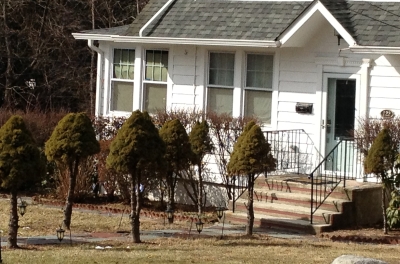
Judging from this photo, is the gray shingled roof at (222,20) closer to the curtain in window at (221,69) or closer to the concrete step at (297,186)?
the curtain in window at (221,69)

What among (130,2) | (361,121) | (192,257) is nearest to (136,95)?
(361,121)

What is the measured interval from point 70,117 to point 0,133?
1.91 meters

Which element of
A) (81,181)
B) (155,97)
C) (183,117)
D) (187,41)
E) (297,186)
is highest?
(187,41)

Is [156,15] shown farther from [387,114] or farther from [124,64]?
[387,114]

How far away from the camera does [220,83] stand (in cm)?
1936

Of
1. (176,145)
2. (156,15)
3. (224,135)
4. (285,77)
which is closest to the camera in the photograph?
(176,145)

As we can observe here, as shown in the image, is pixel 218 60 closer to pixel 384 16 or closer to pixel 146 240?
pixel 384 16

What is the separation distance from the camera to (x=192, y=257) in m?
11.7

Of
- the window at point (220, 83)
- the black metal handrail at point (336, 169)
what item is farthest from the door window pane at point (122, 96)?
the black metal handrail at point (336, 169)

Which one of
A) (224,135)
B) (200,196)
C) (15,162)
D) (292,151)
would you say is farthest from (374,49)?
(15,162)

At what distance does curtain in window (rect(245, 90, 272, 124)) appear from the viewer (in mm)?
18719

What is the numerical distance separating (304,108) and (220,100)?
7.17 feet

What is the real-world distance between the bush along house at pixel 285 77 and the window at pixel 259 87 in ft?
0.07

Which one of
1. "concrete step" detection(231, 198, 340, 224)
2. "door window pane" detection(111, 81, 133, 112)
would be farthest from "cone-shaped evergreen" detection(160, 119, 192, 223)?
"door window pane" detection(111, 81, 133, 112)
